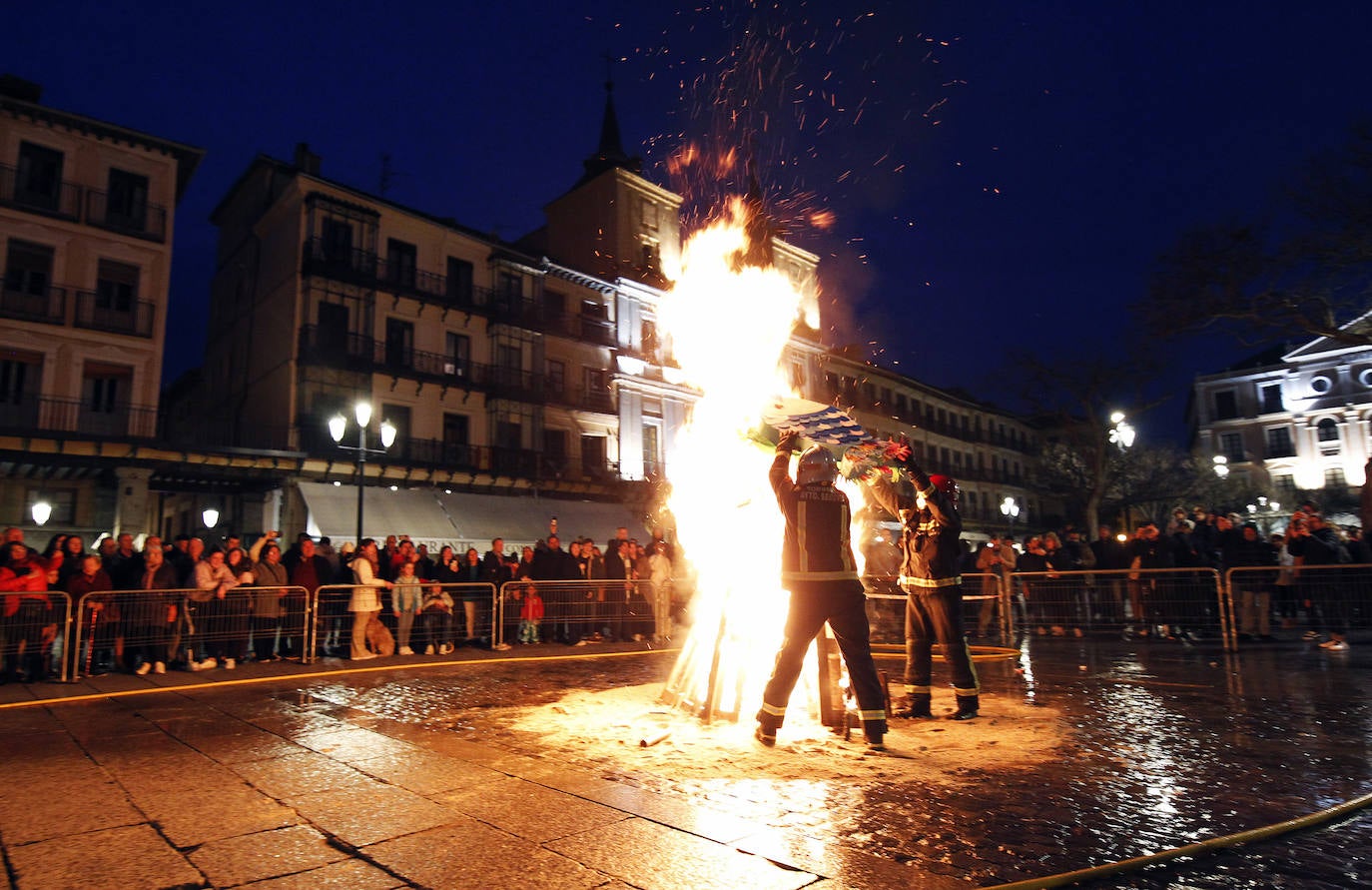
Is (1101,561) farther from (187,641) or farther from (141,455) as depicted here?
(141,455)

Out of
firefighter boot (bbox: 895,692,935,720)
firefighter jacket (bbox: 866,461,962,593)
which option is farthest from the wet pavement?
firefighter jacket (bbox: 866,461,962,593)

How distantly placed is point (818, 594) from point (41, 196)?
93.8 ft

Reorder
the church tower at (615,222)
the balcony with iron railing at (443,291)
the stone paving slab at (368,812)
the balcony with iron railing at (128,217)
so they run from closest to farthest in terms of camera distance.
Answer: the stone paving slab at (368,812)
the balcony with iron railing at (128,217)
the balcony with iron railing at (443,291)
the church tower at (615,222)

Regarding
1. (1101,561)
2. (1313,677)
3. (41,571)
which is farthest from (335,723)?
(1101,561)

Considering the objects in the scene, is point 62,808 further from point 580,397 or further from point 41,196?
point 580,397

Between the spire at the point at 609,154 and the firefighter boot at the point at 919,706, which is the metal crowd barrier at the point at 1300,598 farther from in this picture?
the spire at the point at 609,154

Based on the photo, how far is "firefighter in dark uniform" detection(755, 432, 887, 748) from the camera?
577 centimetres

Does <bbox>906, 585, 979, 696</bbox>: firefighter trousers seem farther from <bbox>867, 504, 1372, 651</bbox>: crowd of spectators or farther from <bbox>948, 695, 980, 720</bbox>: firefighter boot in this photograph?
<bbox>867, 504, 1372, 651</bbox>: crowd of spectators

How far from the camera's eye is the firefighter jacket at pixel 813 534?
19.4 feet

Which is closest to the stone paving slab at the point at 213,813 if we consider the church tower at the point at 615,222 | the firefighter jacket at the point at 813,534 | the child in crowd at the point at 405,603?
the firefighter jacket at the point at 813,534

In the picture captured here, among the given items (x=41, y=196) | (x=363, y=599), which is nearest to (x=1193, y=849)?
(x=363, y=599)

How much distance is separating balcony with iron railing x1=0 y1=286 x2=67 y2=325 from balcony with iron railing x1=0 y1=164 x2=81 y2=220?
2.37m

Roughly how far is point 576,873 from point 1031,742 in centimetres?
389

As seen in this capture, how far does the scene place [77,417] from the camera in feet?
76.5
